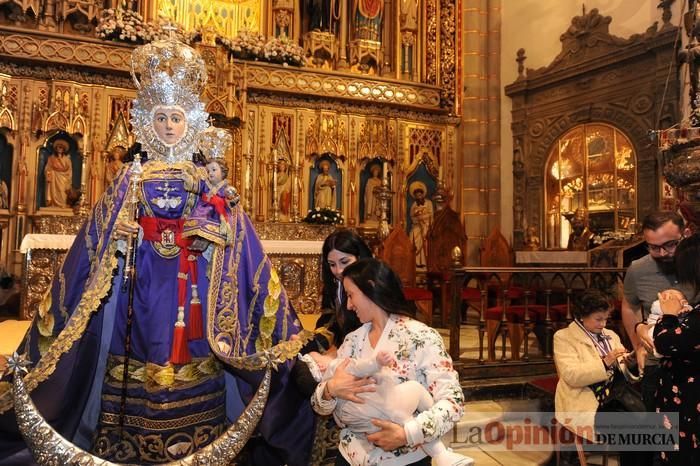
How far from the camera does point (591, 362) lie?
11.8ft

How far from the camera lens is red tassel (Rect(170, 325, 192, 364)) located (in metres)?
3.27

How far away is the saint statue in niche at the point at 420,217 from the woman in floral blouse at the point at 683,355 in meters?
8.33

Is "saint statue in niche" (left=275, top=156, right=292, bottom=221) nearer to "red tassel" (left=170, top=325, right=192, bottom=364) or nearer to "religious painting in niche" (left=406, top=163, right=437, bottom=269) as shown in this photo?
"religious painting in niche" (left=406, top=163, right=437, bottom=269)

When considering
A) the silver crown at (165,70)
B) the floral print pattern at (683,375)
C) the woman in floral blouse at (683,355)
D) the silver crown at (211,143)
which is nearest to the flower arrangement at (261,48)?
the silver crown at (165,70)

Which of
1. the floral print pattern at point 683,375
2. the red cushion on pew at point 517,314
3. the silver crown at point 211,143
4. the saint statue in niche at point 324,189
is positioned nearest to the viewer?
the floral print pattern at point 683,375

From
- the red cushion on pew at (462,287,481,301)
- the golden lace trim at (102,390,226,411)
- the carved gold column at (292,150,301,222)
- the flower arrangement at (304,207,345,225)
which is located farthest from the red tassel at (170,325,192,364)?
the carved gold column at (292,150,301,222)

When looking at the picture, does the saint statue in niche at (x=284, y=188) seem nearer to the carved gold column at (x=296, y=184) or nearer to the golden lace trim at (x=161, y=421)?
the carved gold column at (x=296, y=184)

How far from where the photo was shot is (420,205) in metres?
11.9

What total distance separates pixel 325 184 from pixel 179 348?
318 inches

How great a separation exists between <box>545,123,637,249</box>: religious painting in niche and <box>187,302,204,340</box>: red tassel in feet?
26.2

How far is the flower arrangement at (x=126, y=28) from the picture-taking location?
32.4 feet

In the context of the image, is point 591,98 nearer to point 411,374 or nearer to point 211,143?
point 211,143

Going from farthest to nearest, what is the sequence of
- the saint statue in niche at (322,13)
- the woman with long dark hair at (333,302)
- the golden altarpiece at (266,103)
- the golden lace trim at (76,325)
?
the saint statue in niche at (322,13) < the golden altarpiece at (266,103) < the golden lace trim at (76,325) < the woman with long dark hair at (333,302)

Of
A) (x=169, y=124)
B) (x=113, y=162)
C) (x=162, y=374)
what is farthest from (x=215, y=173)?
(x=113, y=162)
